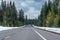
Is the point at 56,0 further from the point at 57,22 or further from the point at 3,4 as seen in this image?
the point at 3,4

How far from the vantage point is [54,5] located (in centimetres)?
14088

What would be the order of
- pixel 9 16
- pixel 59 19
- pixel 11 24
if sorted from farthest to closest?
pixel 9 16, pixel 11 24, pixel 59 19

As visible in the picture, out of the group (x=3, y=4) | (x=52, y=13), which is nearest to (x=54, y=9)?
(x=52, y=13)

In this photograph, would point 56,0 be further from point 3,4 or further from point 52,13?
point 3,4

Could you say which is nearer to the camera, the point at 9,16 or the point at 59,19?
the point at 59,19

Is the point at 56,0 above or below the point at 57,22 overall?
above

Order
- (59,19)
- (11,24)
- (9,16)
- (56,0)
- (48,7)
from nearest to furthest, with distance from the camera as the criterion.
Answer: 1. (59,19)
2. (56,0)
3. (11,24)
4. (9,16)
5. (48,7)

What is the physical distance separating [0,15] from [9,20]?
2585 cm

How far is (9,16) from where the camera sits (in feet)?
501

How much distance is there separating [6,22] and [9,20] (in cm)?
671

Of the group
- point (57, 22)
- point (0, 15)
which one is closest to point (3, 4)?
point (0, 15)

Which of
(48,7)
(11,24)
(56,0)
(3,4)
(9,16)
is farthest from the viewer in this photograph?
(3,4)

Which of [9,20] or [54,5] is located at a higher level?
[54,5]

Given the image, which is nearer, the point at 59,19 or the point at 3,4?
the point at 59,19
